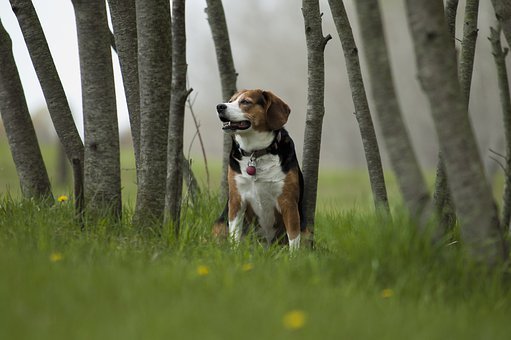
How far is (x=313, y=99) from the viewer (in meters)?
6.25

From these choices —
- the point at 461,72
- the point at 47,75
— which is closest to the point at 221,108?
the point at 47,75

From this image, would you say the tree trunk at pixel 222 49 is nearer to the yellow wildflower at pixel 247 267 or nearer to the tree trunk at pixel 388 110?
the yellow wildflower at pixel 247 267

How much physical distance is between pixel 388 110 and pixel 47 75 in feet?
10.5

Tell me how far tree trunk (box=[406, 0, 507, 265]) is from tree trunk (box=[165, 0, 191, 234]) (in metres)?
1.96

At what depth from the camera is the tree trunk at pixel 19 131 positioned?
6.02m

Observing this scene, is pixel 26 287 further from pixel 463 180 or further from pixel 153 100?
pixel 463 180

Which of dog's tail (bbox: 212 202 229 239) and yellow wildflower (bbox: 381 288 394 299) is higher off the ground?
yellow wildflower (bbox: 381 288 394 299)

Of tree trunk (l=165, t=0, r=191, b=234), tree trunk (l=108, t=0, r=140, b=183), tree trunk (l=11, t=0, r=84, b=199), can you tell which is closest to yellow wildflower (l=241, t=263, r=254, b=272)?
tree trunk (l=165, t=0, r=191, b=234)

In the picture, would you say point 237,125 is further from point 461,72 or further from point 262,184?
→ point 461,72

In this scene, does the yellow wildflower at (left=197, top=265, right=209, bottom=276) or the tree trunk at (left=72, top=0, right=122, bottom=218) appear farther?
the tree trunk at (left=72, top=0, right=122, bottom=218)

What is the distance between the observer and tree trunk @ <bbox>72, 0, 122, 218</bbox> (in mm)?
5125

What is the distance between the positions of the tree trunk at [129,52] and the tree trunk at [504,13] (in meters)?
2.90

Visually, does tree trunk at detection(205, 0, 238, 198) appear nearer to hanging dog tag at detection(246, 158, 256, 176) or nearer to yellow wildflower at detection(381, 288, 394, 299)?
hanging dog tag at detection(246, 158, 256, 176)

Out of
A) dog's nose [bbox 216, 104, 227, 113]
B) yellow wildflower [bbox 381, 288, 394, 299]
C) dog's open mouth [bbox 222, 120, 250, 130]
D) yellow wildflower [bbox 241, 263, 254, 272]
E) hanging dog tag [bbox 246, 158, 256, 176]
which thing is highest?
dog's nose [bbox 216, 104, 227, 113]
